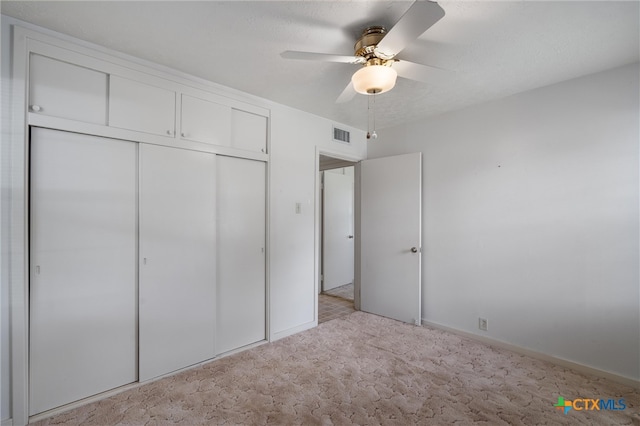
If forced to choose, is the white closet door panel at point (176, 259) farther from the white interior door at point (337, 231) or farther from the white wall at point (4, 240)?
the white interior door at point (337, 231)

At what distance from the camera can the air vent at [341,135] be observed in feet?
12.4

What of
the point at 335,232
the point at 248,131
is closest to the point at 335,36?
the point at 248,131

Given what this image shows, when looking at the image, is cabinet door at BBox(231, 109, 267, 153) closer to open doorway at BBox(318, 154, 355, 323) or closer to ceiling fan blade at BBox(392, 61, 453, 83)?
ceiling fan blade at BBox(392, 61, 453, 83)

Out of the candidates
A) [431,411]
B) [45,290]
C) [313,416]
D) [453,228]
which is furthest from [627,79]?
[45,290]

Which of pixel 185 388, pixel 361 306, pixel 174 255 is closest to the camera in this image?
pixel 185 388

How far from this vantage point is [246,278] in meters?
2.96

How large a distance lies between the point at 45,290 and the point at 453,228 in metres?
3.58

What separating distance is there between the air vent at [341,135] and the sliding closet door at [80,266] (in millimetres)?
2261

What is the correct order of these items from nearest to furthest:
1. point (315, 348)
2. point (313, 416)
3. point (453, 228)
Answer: point (313, 416), point (315, 348), point (453, 228)

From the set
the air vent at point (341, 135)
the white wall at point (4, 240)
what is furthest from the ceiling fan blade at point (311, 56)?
the air vent at point (341, 135)

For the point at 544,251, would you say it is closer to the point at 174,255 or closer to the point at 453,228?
the point at 453,228

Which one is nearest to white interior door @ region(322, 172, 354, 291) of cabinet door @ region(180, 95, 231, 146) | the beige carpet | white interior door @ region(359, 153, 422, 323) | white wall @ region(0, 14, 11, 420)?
white interior door @ region(359, 153, 422, 323)

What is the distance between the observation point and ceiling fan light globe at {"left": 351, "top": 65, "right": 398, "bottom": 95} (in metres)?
1.79

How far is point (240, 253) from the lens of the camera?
9.53 ft
